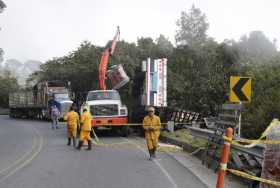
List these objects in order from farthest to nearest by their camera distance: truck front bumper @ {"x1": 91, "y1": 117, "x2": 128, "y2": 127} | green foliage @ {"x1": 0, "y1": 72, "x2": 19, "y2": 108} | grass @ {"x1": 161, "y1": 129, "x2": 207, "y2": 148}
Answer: green foliage @ {"x1": 0, "y1": 72, "x2": 19, "y2": 108} → truck front bumper @ {"x1": 91, "y1": 117, "x2": 128, "y2": 127} → grass @ {"x1": 161, "y1": 129, "x2": 207, "y2": 148}

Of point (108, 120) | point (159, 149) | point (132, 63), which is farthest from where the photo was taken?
point (132, 63)

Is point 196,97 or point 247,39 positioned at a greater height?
point 247,39

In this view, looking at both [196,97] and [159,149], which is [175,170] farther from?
[196,97]

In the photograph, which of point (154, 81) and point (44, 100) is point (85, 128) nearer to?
point (154, 81)

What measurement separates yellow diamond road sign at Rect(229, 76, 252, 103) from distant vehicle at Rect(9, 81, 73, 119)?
91.0ft

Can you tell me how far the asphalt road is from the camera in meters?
9.85

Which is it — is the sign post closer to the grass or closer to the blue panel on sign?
the grass

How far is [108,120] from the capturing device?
22.4 meters

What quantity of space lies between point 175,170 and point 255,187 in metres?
3.49

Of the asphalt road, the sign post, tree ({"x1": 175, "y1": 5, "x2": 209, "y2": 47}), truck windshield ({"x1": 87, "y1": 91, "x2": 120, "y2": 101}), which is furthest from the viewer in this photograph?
tree ({"x1": 175, "y1": 5, "x2": 209, "y2": 47})

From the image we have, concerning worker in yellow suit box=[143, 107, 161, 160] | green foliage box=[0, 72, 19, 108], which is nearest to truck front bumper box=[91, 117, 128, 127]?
worker in yellow suit box=[143, 107, 161, 160]

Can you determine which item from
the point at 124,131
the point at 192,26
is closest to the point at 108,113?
the point at 124,131

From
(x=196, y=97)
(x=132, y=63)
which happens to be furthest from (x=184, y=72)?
(x=132, y=63)

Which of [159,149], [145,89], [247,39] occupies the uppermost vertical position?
[247,39]
